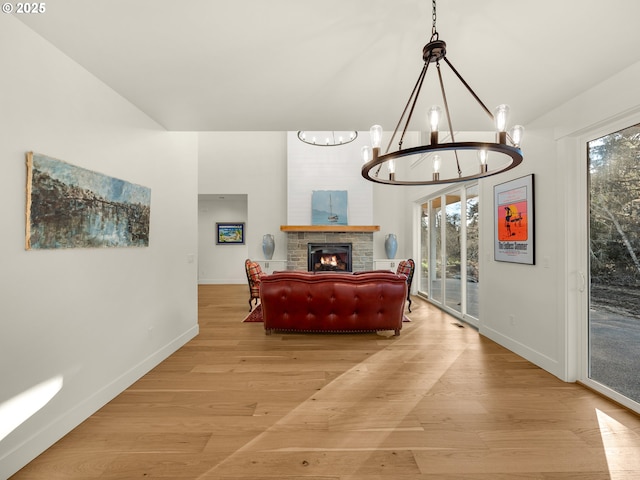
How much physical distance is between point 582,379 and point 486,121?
2.49 meters

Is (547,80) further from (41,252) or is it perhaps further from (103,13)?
(41,252)

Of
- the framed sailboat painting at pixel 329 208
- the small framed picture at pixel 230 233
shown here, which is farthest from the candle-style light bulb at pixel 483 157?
the small framed picture at pixel 230 233

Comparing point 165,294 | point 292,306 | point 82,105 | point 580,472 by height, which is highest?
point 82,105

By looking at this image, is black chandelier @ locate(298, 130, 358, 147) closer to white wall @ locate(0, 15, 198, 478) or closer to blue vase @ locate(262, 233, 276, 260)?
blue vase @ locate(262, 233, 276, 260)

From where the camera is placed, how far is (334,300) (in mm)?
3559

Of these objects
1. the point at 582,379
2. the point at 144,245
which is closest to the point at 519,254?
the point at 582,379

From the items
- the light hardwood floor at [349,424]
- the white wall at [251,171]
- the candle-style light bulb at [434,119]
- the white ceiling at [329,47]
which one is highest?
the white wall at [251,171]

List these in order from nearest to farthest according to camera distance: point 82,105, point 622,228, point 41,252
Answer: point 41,252 < point 82,105 < point 622,228

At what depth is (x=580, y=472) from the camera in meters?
1.52

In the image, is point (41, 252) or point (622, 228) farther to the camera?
point (622, 228)

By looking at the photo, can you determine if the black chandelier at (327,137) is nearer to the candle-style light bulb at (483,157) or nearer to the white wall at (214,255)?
the white wall at (214,255)

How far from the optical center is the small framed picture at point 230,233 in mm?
8102

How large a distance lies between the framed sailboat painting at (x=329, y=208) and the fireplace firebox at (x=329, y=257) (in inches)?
22.9

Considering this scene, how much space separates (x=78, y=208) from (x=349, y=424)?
2326 mm
